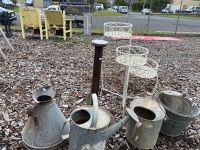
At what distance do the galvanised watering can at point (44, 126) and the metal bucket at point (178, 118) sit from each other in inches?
50.4

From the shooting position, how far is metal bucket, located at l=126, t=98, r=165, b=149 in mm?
1988

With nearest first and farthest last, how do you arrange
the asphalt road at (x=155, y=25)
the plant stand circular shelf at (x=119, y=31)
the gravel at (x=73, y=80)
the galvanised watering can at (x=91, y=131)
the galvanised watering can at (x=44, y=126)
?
the galvanised watering can at (x=91, y=131)
the galvanised watering can at (x=44, y=126)
the gravel at (x=73, y=80)
the plant stand circular shelf at (x=119, y=31)
the asphalt road at (x=155, y=25)

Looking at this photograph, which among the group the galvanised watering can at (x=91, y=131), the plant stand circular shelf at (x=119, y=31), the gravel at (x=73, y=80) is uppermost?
the plant stand circular shelf at (x=119, y=31)

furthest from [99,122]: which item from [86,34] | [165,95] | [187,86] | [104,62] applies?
[86,34]

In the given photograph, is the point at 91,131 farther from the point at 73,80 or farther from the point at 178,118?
the point at 73,80

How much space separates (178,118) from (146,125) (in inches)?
20.3

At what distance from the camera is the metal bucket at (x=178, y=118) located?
2.23 metres

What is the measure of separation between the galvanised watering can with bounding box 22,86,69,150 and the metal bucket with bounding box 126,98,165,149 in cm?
79

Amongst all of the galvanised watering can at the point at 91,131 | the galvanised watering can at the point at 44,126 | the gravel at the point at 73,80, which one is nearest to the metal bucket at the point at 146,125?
the gravel at the point at 73,80

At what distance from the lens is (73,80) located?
3.77m

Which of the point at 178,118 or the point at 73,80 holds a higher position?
the point at 178,118

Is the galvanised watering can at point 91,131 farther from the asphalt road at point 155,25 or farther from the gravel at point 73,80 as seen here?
the asphalt road at point 155,25

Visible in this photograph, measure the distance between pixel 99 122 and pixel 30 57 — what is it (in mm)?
3959

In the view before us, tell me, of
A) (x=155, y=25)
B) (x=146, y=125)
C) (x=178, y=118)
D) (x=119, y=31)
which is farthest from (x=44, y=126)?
(x=155, y=25)
